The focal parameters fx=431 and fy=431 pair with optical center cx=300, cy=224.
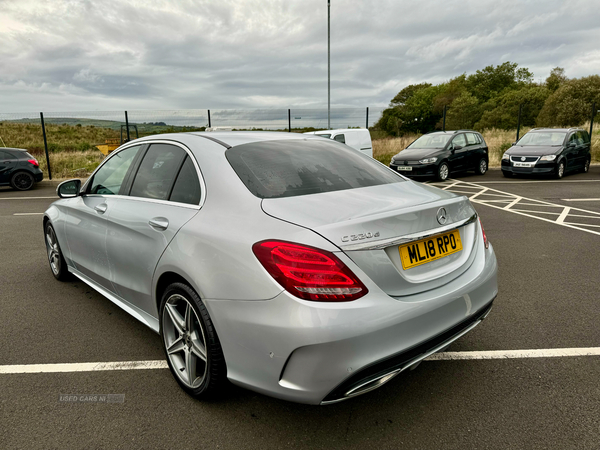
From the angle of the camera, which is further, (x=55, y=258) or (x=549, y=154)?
(x=549, y=154)

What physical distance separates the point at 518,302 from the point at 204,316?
9.85 feet

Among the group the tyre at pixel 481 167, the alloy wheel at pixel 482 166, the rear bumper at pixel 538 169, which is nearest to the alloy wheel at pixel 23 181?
the tyre at pixel 481 167

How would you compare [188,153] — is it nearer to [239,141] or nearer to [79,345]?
[239,141]

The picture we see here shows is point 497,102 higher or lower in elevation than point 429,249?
higher

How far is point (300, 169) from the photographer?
8.93ft

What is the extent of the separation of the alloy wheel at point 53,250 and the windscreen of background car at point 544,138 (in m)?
15.2

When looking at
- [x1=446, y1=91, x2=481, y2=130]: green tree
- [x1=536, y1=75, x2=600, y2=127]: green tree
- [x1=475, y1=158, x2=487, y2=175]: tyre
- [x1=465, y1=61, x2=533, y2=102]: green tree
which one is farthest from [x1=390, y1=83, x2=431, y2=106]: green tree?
[x1=475, y1=158, x2=487, y2=175]: tyre

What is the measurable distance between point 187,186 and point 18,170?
565 inches

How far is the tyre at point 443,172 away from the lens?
1384 centimetres

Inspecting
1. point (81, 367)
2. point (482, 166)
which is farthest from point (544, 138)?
point (81, 367)

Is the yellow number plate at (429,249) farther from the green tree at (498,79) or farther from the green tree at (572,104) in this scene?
the green tree at (498,79)

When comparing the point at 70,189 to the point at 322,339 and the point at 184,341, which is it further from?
the point at 322,339

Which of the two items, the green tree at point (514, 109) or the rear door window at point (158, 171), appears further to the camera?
the green tree at point (514, 109)

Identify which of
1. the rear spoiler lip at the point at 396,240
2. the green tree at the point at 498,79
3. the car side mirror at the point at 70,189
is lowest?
the rear spoiler lip at the point at 396,240
